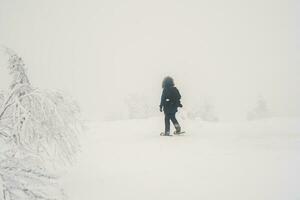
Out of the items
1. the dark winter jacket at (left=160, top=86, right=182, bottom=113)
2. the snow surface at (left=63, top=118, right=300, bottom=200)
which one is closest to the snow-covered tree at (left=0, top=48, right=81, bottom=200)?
the snow surface at (left=63, top=118, right=300, bottom=200)

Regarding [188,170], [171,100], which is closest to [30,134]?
[188,170]

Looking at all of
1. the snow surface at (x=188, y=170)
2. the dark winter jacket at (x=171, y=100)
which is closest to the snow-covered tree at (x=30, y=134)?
the snow surface at (x=188, y=170)

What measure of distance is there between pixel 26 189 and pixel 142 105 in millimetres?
59706

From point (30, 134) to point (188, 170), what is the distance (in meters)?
3.71

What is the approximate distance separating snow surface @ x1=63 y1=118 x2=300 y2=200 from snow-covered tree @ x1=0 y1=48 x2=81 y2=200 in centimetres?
120

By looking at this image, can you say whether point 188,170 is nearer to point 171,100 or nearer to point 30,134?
point 30,134

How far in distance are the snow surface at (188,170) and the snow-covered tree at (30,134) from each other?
1197mm

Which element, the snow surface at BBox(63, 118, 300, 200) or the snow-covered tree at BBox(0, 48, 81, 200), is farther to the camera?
the snow surface at BBox(63, 118, 300, 200)

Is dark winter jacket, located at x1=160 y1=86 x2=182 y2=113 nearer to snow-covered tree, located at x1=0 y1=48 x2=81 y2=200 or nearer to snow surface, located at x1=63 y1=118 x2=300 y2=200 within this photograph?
snow surface, located at x1=63 y1=118 x2=300 y2=200

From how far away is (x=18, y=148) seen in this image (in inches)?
233

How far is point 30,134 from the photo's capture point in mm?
6000

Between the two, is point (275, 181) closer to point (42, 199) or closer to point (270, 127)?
point (42, 199)

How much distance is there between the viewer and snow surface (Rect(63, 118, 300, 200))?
674cm

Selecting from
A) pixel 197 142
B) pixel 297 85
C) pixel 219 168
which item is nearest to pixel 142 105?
pixel 197 142
